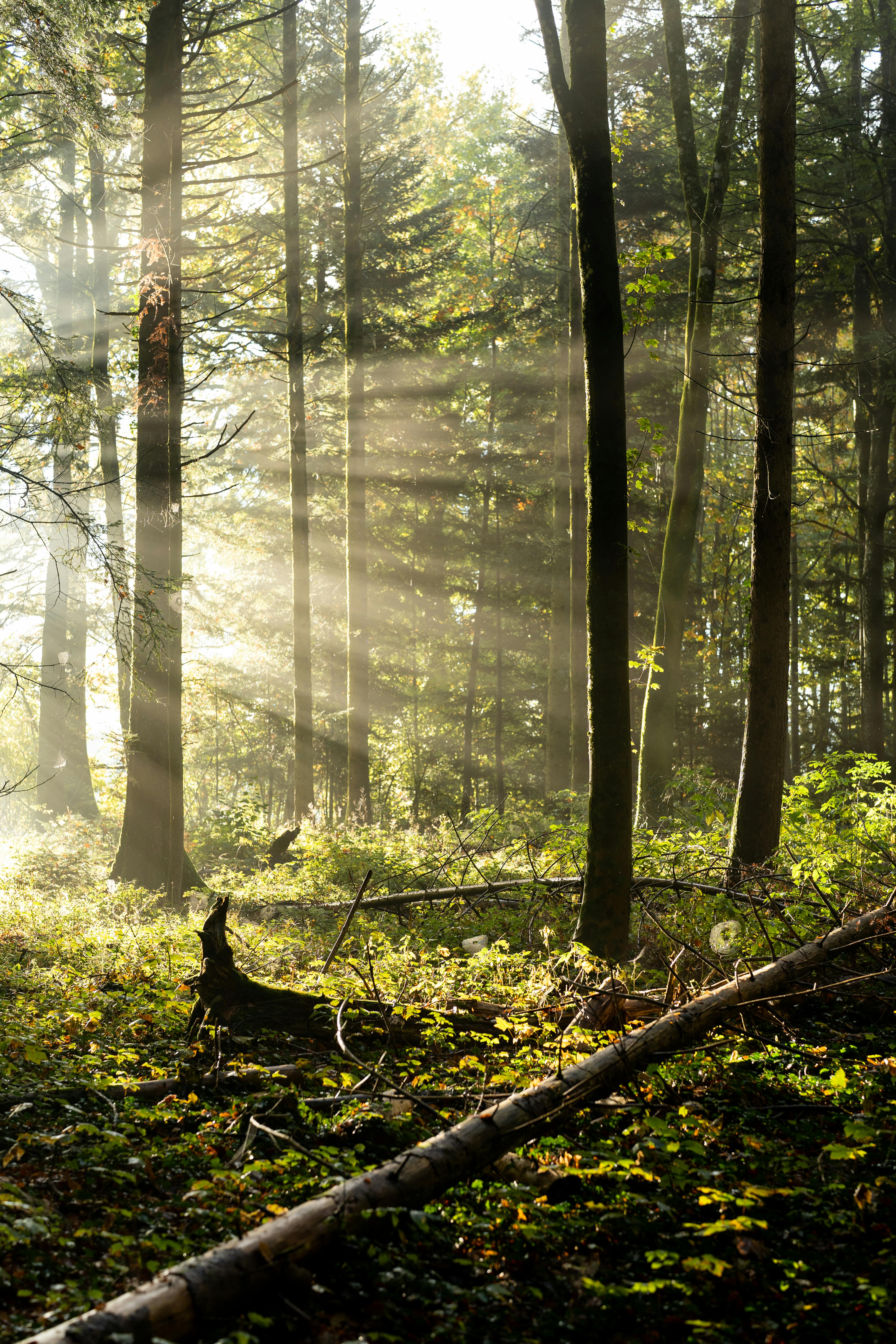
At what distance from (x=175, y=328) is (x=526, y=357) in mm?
14161

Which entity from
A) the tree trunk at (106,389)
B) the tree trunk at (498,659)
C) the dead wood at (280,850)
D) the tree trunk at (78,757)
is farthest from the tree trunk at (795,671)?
the tree trunk at (78,757)

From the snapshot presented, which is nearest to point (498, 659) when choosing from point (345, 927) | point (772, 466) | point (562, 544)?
point (562, 544)

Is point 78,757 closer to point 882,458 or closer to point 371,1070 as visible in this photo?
point 882,458

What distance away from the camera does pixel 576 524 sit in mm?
17828

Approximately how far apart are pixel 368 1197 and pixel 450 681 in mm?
22893

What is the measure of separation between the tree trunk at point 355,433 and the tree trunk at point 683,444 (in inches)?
242

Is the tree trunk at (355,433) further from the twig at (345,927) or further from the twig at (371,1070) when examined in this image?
the twig at (371,1070)

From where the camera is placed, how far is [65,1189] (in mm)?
3289

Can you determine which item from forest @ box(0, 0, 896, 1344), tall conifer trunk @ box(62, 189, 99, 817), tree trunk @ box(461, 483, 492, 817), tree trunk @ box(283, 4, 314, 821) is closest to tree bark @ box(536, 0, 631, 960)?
forest @ box(0, 0, 896, 1344)

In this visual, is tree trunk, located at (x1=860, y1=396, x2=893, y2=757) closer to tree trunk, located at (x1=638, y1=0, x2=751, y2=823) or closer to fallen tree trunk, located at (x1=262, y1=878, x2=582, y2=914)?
tree trunk, located at (x1=638, y1=0, x2=751, y2=823)

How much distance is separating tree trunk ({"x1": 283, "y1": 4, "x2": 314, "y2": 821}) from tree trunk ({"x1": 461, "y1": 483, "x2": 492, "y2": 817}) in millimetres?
6831

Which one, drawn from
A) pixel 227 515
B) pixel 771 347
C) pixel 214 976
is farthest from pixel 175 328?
pixel 227 515

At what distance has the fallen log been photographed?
2.31 m

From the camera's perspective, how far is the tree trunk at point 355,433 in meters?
16.3
